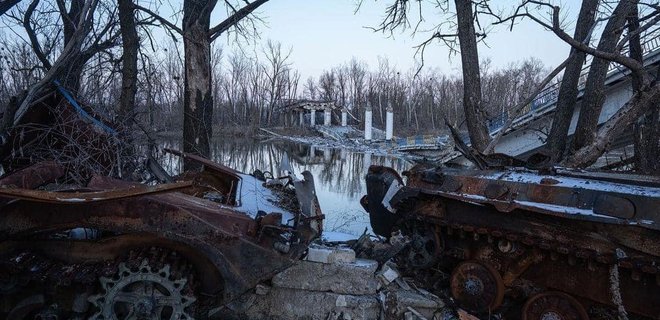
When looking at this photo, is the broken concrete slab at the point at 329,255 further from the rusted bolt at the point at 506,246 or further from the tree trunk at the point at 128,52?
the tree trunk at the point at 128,52

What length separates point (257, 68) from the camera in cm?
6975

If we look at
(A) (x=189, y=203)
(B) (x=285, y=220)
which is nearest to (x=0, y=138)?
(A) (x=189, y=203)

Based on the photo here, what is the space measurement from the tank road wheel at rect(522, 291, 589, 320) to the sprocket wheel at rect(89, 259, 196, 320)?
2969 millimetres

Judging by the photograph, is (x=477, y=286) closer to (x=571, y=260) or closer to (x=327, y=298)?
(x=571, y=260)

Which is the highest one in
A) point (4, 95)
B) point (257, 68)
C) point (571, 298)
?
point (257, 68)

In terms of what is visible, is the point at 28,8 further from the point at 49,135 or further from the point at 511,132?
the point at 511,132

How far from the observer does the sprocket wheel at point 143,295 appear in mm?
3324

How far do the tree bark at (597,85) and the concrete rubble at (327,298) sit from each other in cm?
602

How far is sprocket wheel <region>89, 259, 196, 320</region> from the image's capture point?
3.32 metres

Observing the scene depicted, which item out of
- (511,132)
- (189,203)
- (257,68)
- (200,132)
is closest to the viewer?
(189,203)

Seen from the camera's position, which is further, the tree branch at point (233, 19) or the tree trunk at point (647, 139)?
the tree trunk at point (647, 139)

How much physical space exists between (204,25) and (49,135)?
3885mm

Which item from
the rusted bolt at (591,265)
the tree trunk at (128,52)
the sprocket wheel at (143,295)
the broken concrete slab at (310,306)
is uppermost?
the tree trunk at (128,52)

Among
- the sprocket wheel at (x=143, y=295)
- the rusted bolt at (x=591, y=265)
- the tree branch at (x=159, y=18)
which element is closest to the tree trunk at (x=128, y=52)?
the tree branch at (x=159, y=18)
